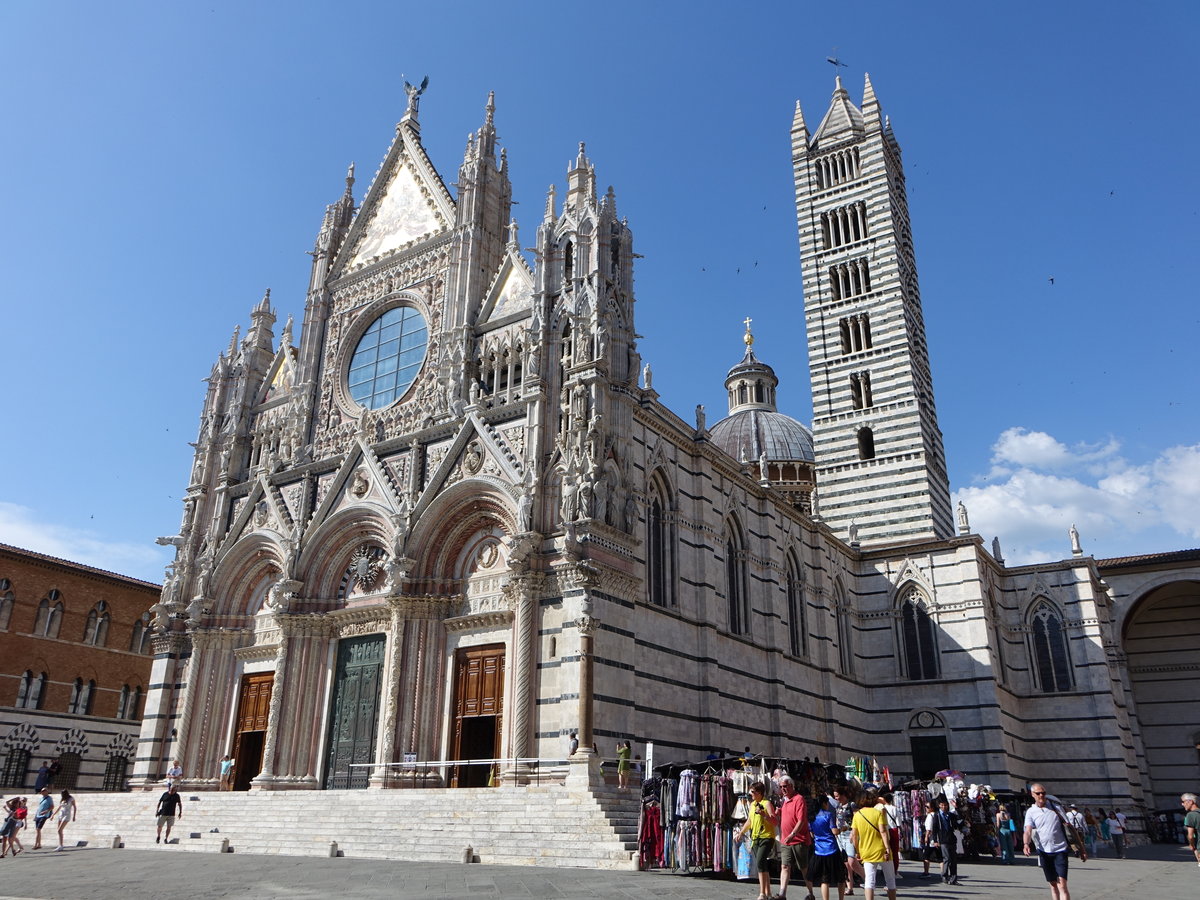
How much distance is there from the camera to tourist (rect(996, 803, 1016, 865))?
21.2 metres

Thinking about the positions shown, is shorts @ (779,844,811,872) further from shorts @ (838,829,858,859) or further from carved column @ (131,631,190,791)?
carved column @ (131,631,190,791)

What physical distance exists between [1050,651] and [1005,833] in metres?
17.3

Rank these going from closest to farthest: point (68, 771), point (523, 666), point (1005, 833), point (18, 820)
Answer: point (18, 820)
point (1005, 833)
point (523, 666)
point (68, 771)

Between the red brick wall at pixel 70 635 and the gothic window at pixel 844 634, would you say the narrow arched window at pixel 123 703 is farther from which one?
the gothic window at pixel 844 634

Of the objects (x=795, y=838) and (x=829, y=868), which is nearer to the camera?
(x=829, y=868)

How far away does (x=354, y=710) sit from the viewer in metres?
25.5

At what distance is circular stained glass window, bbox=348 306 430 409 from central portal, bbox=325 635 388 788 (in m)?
7.83

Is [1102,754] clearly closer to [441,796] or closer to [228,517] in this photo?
[441,796]

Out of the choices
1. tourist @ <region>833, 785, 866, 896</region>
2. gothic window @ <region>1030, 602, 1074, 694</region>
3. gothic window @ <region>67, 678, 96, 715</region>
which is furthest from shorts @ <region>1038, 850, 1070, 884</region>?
gothic window @ <region>67, 678, 96, 715</region>

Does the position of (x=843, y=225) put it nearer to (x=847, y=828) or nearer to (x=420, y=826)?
(x=420, y=826)

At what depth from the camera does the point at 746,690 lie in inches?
1090

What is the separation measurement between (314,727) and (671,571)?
10818 millimetres

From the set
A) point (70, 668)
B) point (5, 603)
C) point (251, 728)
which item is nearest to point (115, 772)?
point (70, 668)

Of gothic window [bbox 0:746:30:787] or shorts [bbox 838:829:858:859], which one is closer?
shorts [bbox 838:829:858:859]
